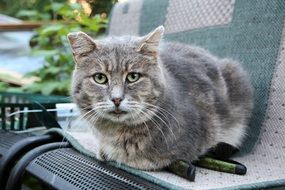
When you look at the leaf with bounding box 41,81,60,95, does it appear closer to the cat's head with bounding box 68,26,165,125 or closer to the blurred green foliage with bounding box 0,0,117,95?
the blurred green foliage with bounding box 0,0,117,95

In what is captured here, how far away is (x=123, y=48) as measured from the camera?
1.55 metres

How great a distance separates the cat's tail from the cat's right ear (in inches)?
27.0

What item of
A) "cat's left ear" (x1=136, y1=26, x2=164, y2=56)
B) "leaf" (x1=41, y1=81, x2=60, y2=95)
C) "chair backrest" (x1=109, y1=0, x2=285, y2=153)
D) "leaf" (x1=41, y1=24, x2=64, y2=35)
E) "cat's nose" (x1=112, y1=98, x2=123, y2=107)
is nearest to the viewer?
"cat's nose" (x1=112, y1=98, x2=123, y2=107)

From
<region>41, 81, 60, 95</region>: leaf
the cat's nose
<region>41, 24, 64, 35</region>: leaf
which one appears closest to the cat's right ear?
the cat's nose

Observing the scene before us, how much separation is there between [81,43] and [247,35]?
2.79ft

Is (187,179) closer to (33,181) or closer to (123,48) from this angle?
(123,48)

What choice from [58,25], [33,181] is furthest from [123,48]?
[58,25]

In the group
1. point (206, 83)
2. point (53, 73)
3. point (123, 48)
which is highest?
point (123, 48)

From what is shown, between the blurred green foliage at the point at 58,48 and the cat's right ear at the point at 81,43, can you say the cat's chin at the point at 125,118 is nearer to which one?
the cat's right ear at the point at 81,43

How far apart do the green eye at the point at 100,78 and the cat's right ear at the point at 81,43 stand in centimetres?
10

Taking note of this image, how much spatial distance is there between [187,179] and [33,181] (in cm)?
120

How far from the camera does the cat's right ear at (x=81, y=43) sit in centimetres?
152

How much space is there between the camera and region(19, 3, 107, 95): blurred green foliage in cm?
286

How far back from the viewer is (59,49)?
320 centimetres
